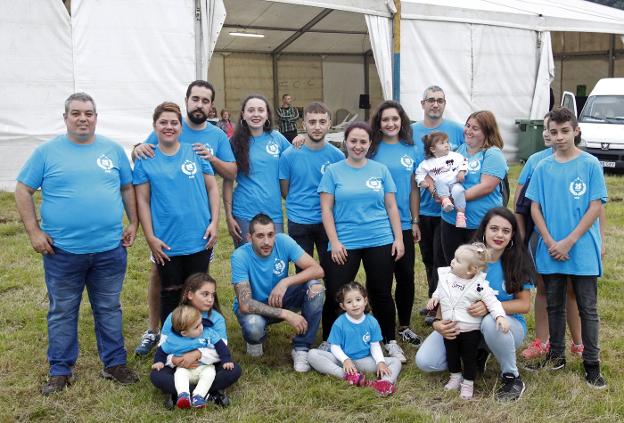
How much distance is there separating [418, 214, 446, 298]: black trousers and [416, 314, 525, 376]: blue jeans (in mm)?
979

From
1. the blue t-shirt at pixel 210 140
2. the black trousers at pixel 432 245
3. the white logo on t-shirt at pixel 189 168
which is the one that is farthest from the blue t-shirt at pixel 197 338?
the black trousers at pixel 432 245

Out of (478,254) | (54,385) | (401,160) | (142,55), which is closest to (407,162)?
Result: (401,160)

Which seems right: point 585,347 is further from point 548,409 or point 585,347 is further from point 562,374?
point 548,409

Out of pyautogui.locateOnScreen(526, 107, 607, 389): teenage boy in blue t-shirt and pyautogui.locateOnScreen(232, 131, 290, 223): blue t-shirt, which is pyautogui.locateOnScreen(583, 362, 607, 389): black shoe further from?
pyautogui.locateOnScreen(232, 131, 290, 223): blue t-shirt

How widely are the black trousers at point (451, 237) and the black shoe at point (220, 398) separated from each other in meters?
1.90

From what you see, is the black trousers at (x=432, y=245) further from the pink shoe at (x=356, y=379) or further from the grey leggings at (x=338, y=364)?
the pink shoe at (x=356, y=379)

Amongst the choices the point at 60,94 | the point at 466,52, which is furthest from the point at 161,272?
the point at 466,52

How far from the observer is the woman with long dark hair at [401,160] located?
4.50 m

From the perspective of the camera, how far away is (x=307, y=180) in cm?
446

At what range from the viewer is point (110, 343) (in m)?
3.95

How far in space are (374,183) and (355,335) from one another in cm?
98

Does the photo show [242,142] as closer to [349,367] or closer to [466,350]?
[349,367]

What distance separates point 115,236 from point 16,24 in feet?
24.5

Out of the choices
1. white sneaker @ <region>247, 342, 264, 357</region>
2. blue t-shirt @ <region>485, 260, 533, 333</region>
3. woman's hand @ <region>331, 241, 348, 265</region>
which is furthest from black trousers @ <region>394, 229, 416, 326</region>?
white sneaker @ <region>247, 342, 264, 357</region>
